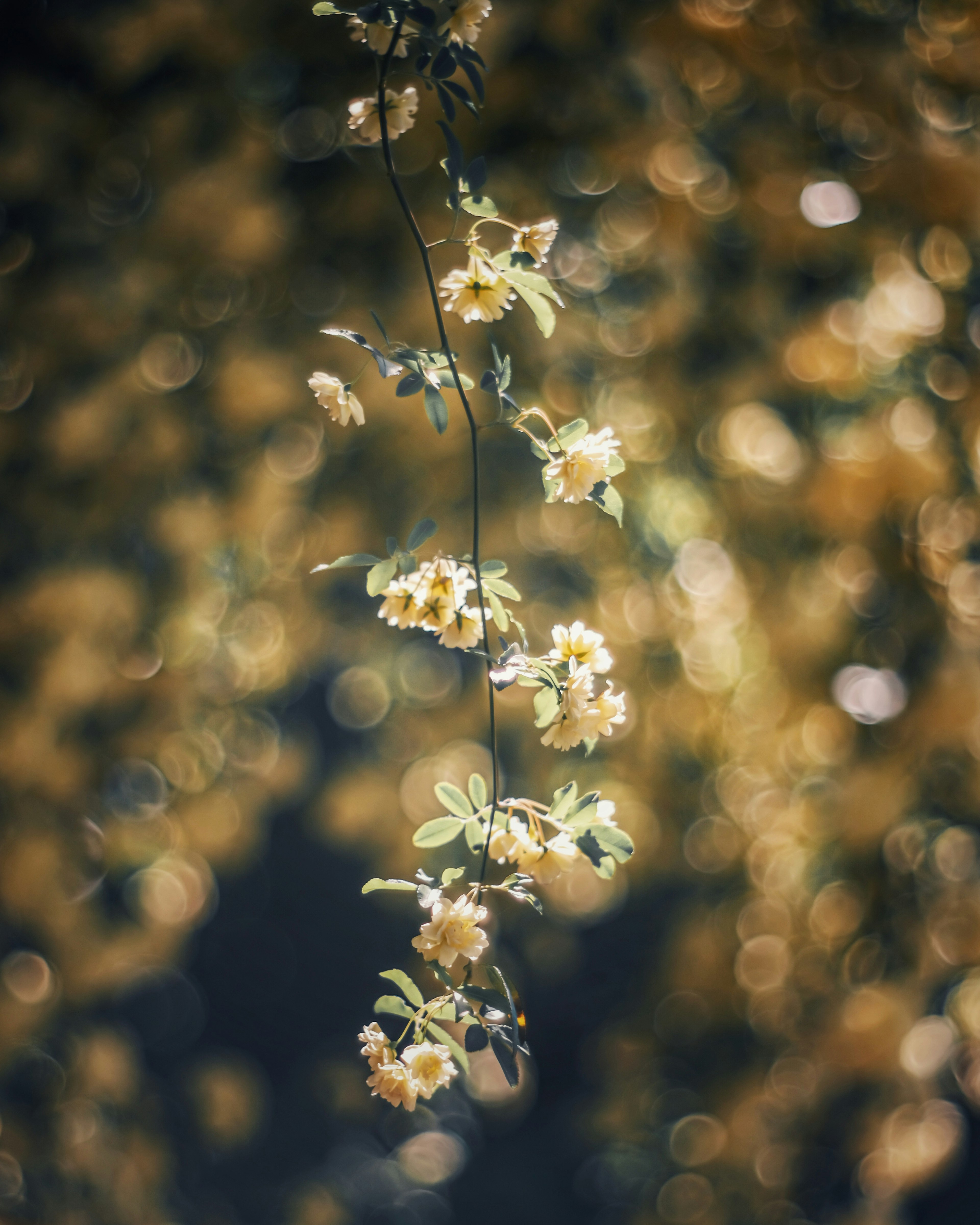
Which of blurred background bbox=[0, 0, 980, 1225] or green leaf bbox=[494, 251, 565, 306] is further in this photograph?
blurred background bbox=[0, 0, 980, 1225]

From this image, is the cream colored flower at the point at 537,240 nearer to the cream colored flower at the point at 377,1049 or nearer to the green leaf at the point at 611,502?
the green leaf at the point at 611,502

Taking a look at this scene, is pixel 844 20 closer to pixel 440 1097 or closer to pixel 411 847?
pixel 411 847

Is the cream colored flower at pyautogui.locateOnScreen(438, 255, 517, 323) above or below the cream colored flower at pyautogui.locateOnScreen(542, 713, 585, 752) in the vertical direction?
above

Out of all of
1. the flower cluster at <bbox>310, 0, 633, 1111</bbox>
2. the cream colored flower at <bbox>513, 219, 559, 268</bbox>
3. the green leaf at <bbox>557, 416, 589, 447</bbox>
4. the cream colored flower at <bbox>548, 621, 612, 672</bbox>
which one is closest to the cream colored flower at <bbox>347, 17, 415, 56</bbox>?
the flower cluster at <bbox>310, 0, 633, 1111</bbox>

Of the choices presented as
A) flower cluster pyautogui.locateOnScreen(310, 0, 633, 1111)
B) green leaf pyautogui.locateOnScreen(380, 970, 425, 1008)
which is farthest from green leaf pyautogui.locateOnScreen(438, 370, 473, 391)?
green leaf pyautogui.locateOnScreen(380, 970, 425, 1008)

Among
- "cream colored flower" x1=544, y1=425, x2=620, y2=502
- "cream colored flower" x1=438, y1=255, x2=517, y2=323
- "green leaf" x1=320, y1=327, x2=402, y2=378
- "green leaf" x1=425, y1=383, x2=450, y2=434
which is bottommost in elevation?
"cream colored flower" x1=544, y1=425, x2=620, y2=502

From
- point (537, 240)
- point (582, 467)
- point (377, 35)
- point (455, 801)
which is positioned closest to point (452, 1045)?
point (455, 801)

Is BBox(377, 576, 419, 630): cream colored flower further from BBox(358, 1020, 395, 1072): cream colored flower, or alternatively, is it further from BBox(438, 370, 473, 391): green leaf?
BBox(358, 1020, 395, 1072): cream colored flower
